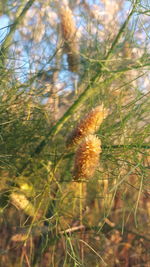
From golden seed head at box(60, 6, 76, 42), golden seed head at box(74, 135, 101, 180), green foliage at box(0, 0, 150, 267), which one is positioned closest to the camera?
golden seed head at box(74, 135, 101, 180)

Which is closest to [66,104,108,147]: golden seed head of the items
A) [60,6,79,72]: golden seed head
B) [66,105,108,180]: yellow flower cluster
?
[66,105,108,180]: yellow flower cluster

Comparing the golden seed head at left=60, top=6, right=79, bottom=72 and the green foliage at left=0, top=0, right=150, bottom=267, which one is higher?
the golden seed head at left=60, top=6, right=79, bottom=72

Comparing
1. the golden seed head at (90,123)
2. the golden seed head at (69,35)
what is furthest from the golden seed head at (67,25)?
the golden seed head at (90,123)

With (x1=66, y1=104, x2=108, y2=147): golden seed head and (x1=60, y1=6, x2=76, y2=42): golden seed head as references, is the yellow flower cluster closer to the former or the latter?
(x1=66, y1=104, x2=108, y2=147): golden seed head

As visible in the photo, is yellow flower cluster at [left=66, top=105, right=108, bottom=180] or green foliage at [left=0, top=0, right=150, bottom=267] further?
green foliage at [left=0, top=0, right=150, bottom=267]

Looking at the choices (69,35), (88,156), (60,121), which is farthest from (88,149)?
(69,35)

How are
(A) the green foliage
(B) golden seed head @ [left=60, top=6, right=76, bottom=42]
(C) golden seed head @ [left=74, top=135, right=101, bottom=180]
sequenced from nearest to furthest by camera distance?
(C) golden seed head @ [left=74, top=135, right=101, bottom=180]
(A) the green foliage
(B) golden seed head @ [left=60, top=6, right=76, bottom=42]

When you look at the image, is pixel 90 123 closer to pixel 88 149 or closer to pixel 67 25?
pixel 88 149

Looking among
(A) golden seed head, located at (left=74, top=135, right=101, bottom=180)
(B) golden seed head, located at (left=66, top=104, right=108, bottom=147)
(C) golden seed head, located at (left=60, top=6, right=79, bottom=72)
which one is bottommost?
(A) golden seed head, located at (left=74, top=135, right=101, bottom=180)

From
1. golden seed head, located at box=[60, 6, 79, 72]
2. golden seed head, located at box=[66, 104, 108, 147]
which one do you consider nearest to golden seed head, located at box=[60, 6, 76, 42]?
golden seed head, located at box=[60, 6, 79, 72]
